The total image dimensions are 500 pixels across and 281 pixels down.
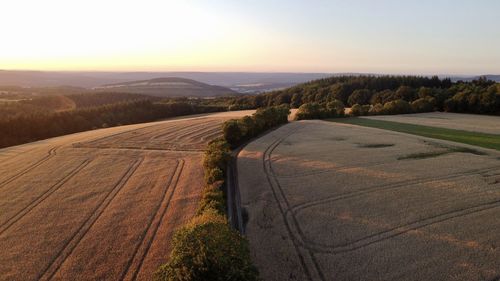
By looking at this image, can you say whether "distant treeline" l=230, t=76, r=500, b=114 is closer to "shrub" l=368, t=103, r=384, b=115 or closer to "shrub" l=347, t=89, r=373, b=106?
"shrub" l=347, t=89, r=373, b=106

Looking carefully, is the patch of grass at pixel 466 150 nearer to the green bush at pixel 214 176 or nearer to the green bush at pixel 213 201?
the green bush at pixel 214 176

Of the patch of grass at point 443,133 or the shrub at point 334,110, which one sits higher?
the shrub at point 334,110

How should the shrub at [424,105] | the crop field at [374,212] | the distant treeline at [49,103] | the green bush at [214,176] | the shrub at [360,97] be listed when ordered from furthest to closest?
1. the shrub at [360,97]
2. the shrub at [424,105]
3. the distant treeline at [49,103]
4. the green bush at [214,176]
5. the crop field at [374,212]

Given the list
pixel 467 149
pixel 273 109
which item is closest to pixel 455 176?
pixel 467 149

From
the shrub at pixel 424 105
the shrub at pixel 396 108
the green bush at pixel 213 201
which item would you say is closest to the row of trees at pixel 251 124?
the green bush at pixel 213 201

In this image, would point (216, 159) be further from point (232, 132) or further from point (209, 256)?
point (209, 256)

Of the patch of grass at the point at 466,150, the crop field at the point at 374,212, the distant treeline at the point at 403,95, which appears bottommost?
the crop field at the point at 374,212

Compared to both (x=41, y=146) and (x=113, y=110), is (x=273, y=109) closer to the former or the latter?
(x=41, y=146)

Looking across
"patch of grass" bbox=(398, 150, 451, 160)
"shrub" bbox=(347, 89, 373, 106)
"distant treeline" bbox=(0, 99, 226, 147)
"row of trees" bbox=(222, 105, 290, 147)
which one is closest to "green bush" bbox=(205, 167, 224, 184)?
"row of trees" bbox=(222, 105, 290, 147)
